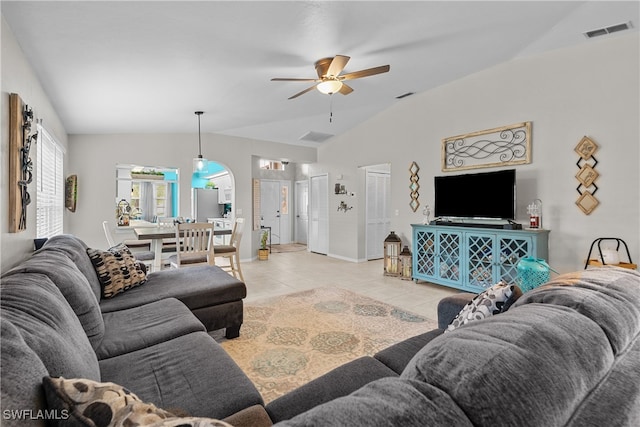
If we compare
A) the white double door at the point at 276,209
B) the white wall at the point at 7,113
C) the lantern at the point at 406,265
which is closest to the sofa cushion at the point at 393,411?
the white wall at the point at 7,113

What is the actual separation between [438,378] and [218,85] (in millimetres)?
3535

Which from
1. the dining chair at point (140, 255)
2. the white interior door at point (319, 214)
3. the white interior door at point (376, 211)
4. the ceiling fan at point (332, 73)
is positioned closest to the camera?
the ceiling fan at point (332, 73)

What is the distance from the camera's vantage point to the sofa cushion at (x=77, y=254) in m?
2.11

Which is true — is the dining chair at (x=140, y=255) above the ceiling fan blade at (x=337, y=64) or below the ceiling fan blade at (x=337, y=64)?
below

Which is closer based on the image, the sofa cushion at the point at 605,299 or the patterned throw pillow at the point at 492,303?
the sofa cushion at the point at 605,299

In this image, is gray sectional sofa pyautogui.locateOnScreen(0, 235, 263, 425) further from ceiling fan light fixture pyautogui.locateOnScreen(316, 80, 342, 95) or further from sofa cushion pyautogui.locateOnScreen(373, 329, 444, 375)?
ceiling fan light fixture pyautogui.locateOnScreen(316, 80, 342, 95)

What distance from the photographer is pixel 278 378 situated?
2154mm

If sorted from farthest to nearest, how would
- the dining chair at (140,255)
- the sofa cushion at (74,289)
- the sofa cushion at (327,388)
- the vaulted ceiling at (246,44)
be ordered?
the dining chair at (140,255) → the vaulted ceiling at (246,44) → the sofa cushion at (74,289) → the sofa cushion at (327,388)

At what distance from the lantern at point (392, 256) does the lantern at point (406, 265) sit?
0.26 feet

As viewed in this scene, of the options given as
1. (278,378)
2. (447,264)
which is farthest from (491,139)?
(278,378)

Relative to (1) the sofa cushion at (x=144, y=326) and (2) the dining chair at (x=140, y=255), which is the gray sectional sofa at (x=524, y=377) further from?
(2) the dining chair at (x=140, y=255)

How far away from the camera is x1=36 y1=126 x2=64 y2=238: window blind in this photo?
9.78 feet

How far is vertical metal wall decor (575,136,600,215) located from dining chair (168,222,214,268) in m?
4.42

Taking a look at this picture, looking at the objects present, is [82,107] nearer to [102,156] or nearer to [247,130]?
[102,156]
